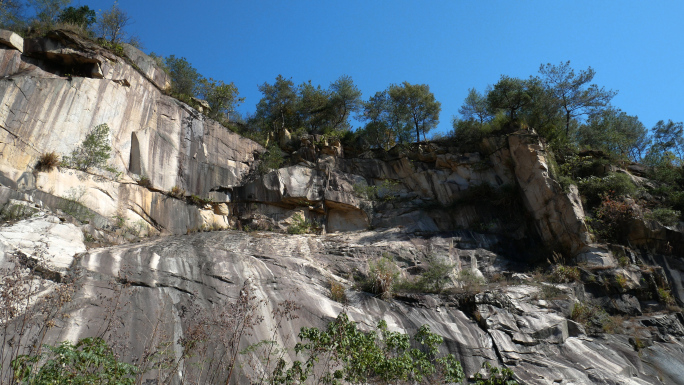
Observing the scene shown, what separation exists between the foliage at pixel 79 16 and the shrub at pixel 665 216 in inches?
974

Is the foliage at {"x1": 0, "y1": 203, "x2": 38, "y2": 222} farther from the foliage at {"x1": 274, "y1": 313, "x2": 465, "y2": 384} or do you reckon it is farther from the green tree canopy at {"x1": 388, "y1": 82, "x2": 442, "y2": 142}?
the green tree canopy at {"x1": 388, "y1": 82, "x2": 442, "y2": 142}

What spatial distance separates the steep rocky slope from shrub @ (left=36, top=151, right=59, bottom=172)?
0.22 metres

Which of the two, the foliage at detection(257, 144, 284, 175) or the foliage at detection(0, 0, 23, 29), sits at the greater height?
the foliage at detection(0, 0, 23, 29)

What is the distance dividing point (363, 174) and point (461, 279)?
8.21 metres

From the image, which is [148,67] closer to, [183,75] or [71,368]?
[183,75]

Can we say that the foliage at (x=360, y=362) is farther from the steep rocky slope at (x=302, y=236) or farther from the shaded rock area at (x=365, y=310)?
the shaded rock area at (x=365, y=310)

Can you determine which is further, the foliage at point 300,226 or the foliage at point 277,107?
the foliage at point 277,107

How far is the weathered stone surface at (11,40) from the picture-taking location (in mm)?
16672

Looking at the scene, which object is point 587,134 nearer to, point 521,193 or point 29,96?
point 521,193

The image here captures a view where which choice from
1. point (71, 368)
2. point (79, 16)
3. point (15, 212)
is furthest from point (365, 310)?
point (79, 16)

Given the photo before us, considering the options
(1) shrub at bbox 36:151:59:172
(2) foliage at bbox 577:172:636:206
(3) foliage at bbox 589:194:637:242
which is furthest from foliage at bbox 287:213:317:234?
(2) foliage at bbox 577:172:636:206

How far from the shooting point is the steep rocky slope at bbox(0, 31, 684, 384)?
34.0 feet

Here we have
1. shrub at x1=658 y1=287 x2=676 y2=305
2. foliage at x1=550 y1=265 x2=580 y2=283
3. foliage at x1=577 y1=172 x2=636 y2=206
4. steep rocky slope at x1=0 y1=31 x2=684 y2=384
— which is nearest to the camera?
steep rocky slope at x1=0 y1=31 x2=684 y2=384

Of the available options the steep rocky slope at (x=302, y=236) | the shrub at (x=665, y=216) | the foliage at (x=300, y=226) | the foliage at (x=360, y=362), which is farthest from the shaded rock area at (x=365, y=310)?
the shrub at (x=665, y=216)
